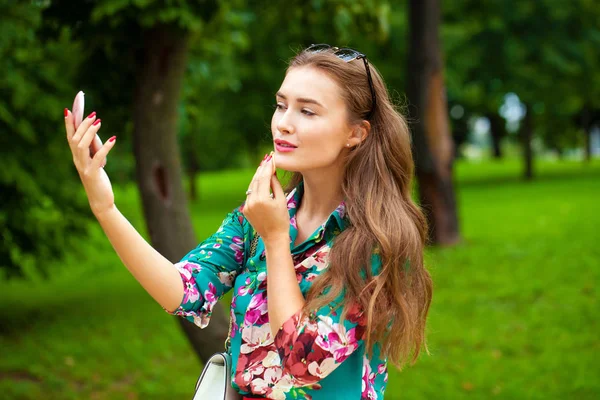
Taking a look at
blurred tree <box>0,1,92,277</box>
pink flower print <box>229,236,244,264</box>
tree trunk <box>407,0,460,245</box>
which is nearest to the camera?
pink flower print <box>229,236,244,264</box>

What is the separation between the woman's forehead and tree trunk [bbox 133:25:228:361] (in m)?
3.02

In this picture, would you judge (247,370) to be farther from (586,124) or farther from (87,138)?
(586,124)

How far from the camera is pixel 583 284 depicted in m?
8.52

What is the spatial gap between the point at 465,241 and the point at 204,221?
28.6 feet

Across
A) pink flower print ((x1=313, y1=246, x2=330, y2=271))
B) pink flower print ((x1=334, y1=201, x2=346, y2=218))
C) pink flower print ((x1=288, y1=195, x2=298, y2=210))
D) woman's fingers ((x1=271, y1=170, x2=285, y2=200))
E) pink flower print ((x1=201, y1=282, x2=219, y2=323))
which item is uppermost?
woman's fingers ((x1=271, y1=170, x2=285, y2=200))

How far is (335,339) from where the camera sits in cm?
185

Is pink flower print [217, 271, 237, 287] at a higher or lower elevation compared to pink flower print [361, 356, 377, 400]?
higher

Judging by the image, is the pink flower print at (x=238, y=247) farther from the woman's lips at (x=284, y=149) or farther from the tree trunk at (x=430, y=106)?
the tree trunk at (x=430, y=106)

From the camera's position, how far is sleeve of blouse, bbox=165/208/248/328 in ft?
6.86

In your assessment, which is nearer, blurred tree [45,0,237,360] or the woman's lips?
the woman's lips

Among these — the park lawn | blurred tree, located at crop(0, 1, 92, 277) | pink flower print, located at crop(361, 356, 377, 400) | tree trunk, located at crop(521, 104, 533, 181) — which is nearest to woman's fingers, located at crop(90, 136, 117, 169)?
pink flower print, located at crop(361, 356, 377, 400)

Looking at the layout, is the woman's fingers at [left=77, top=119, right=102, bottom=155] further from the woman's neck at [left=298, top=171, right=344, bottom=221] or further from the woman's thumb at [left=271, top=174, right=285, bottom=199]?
the woman's neck at [left=298, top=171, right=344, bottom=221]

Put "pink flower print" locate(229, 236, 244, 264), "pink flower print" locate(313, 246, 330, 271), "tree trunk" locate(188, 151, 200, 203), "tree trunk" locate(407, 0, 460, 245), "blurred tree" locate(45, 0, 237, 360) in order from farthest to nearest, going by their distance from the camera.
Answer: "tree trunk" locate(188, 151, 200, 203) < "tree trunk" locate(407, 0, 460, 245) < "blurred tree" locate(45, 0, 237, 360) < "pink flower print" locate(229, 236, 244, 264) < "pink flower print" locate(313, 246, 330, 271)

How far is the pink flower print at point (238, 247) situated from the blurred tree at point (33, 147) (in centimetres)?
351
